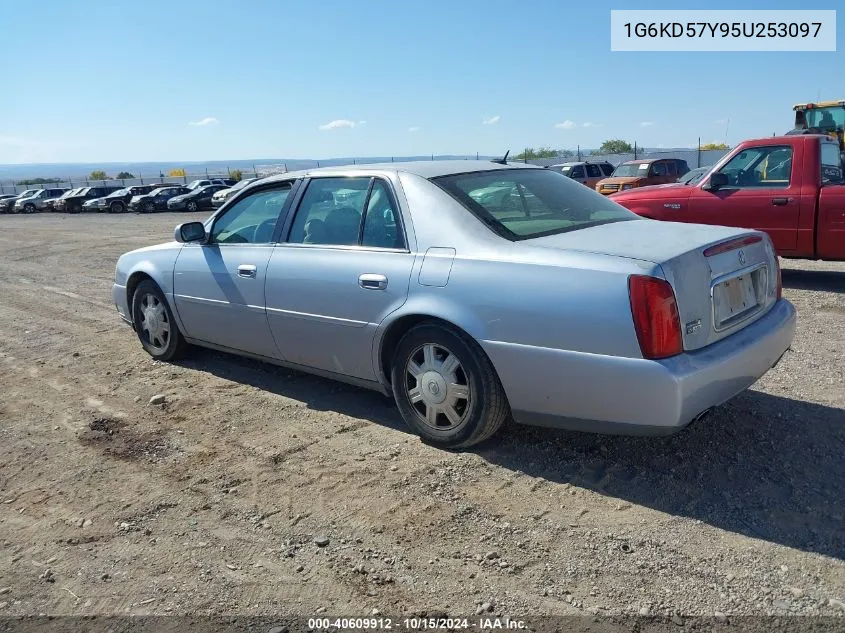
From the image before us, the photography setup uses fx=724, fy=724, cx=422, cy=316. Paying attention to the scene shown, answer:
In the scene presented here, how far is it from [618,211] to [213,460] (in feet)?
9.21

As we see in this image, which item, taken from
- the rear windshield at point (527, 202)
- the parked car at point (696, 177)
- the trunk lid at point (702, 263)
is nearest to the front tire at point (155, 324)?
the rear windshield at point (527, 202)

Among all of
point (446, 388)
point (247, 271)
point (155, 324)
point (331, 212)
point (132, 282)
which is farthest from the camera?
point (132, 282)

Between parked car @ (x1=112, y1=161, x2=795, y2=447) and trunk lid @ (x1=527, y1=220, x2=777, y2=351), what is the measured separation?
0.04 ft

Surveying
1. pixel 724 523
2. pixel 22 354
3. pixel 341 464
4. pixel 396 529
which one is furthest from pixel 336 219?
pixel 22 354

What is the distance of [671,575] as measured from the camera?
2709 millimetres

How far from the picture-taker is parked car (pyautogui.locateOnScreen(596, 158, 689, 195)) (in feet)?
67.5

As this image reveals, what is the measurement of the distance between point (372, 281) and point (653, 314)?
1.57 m

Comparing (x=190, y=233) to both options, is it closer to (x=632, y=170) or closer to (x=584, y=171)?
(x=632, y=170)

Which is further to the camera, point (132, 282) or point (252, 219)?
point (132, 282)

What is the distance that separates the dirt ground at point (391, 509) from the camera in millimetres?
2676

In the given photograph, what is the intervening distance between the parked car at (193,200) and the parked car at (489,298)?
32714mm

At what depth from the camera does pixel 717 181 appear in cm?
815

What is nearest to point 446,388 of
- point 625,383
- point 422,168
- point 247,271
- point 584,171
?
point 625,383

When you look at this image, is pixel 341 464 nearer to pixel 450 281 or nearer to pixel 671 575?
pixel 450 281
